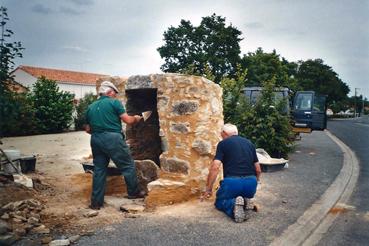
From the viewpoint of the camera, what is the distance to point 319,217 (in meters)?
5.62

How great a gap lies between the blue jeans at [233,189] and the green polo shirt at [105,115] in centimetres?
192

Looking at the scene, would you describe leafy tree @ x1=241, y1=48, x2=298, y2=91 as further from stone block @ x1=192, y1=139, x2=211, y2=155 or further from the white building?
stone block @ x1=192, y1=139, x2=211, y2=155

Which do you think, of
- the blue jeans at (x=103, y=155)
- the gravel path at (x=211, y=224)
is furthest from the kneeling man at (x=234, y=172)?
the blue jeans at (x=103, y=155)

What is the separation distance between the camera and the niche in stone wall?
753cm

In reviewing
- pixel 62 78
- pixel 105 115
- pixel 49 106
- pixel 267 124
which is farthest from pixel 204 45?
pixel 105 115

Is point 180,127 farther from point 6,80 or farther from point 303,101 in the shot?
point 303,101

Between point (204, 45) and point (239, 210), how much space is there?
3810 centimetres

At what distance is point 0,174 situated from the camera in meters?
6.40

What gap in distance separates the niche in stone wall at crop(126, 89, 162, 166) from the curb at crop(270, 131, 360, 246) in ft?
11.7

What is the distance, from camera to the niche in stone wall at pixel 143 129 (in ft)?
24.7

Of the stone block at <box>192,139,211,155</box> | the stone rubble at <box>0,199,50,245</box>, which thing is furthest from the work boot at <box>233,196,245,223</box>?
the stone rubble at <box>0,199,50,245</box>

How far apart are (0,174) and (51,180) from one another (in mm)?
1340

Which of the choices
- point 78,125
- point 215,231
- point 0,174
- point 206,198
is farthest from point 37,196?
point 78,125

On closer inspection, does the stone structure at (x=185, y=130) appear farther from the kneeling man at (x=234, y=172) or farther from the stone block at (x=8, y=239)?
the stone block at (x=8, y=239)
